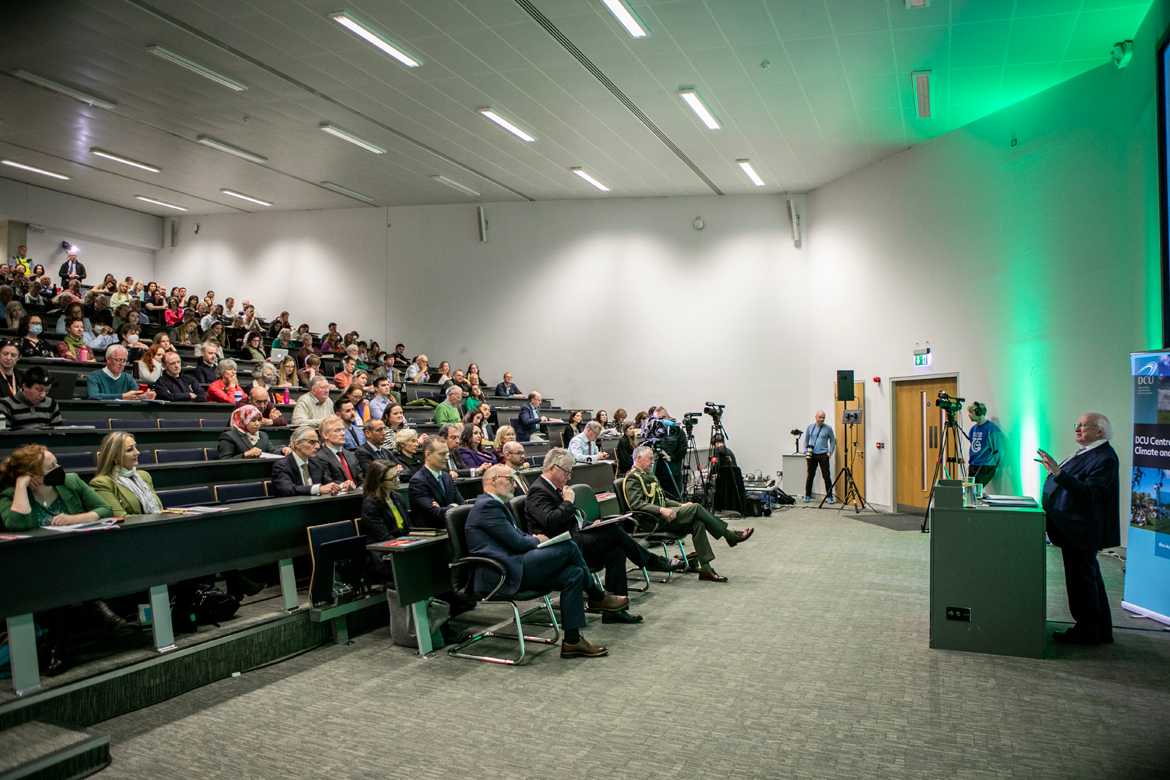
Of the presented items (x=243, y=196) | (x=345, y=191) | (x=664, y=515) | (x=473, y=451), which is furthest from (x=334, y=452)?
(x=243, y=196)

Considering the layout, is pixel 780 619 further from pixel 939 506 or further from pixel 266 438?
pixel 266 438

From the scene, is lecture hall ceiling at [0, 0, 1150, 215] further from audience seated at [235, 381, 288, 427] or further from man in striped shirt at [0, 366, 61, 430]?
man in striped shirt at [0, 366, 61, 430]

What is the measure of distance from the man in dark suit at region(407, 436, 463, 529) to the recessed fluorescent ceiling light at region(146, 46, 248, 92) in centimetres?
624

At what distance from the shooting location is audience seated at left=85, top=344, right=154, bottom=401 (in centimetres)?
660

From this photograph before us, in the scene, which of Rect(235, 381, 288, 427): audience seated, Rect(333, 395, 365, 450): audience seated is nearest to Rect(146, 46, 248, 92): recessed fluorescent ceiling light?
Rect(235, 381, 288, 427): audience seated

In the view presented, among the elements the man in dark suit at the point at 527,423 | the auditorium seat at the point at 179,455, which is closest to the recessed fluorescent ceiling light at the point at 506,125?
the man in dark suit at the point at 527,423

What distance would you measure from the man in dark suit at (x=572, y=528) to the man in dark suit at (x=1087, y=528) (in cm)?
259

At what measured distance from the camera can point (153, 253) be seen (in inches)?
663

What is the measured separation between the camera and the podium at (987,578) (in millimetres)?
3951

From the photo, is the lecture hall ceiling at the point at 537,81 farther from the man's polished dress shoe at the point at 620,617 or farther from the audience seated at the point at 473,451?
the man's polished dress shoe at the point at 620,617

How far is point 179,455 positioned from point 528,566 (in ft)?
11.0

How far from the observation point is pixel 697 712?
326 cm

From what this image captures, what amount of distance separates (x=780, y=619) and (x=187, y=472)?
14.0 ft

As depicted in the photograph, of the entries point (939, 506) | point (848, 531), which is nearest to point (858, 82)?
point (848, 531)
